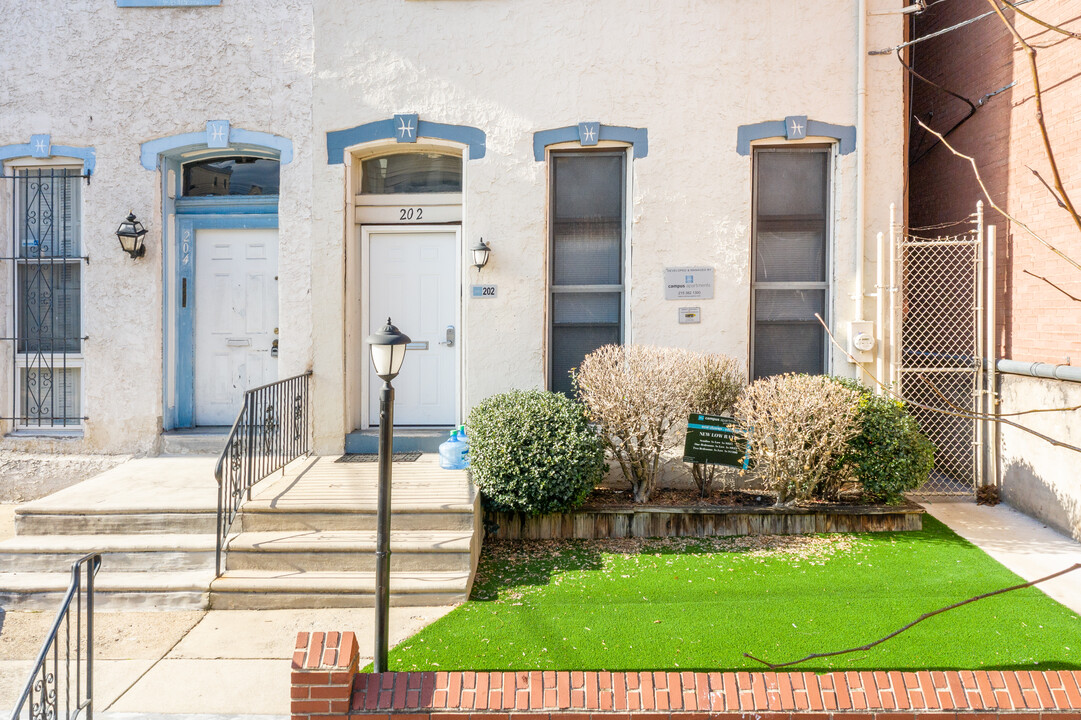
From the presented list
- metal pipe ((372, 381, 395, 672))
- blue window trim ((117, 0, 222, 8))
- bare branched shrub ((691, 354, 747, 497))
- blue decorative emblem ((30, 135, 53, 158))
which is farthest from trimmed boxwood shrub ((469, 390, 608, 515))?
blue decorative emblem ((30, 135, 53, 158))

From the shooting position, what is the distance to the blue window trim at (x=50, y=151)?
7.42 meters

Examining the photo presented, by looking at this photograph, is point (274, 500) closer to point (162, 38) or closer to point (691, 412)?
point (691, 412)

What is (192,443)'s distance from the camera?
296 inches

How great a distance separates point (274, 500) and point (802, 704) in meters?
4.24

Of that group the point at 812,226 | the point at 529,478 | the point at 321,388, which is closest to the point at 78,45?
the point at 321,388

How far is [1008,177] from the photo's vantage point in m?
7.33

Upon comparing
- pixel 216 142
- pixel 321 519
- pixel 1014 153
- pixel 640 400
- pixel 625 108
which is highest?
pixel 625 108

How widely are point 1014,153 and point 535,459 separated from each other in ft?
18.0

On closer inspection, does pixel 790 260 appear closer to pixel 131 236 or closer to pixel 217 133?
pixel 217 133

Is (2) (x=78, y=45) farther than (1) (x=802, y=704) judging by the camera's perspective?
Yes

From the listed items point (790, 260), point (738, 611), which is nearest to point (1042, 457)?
point (790, 260)

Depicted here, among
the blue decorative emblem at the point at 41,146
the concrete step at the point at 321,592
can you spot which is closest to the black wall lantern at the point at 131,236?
the blue decorative emblem at the point at 41,146

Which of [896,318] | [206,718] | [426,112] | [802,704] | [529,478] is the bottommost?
[206,718]

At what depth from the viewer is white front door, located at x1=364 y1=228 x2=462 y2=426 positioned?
7.68 metres
